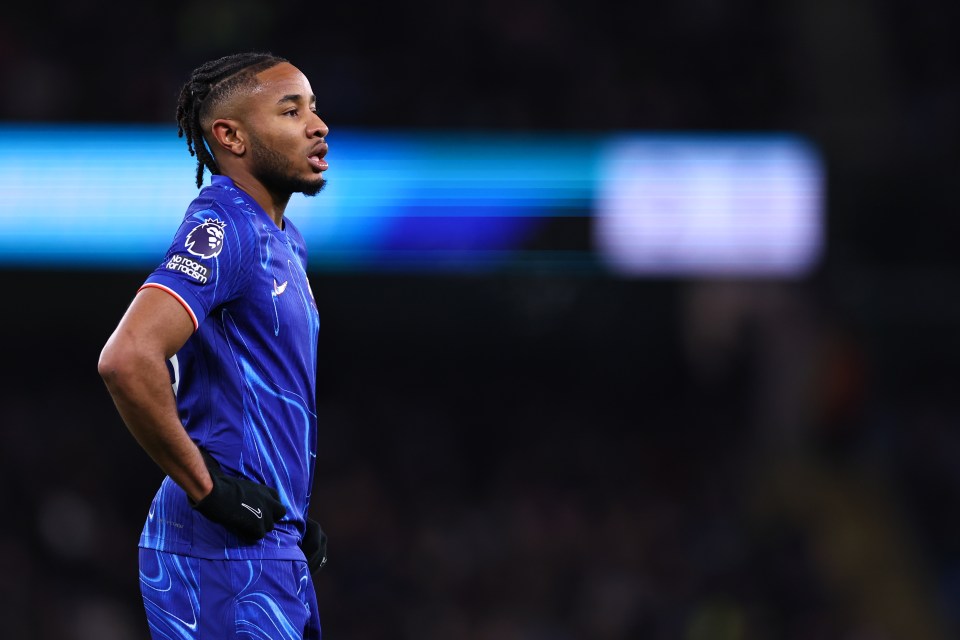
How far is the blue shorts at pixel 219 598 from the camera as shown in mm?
3250

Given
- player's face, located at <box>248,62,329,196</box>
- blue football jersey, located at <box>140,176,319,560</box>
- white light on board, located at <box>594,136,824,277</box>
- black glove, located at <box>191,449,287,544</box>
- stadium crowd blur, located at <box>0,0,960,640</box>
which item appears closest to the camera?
black glove, located at <box>191,449,287,544</box>

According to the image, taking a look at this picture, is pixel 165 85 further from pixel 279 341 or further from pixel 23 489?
pixel 279 341

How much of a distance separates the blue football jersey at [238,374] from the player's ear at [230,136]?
0.41 ft

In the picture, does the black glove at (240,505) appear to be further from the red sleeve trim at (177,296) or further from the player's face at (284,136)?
the player's face at (284,136)

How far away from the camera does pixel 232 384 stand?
331 cm

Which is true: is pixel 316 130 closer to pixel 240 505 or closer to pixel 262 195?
pixel 262 195

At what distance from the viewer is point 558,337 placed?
14.3 m

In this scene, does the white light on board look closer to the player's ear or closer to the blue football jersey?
the player's ear

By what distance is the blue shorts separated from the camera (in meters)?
3.25

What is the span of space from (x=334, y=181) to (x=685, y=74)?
376 cm

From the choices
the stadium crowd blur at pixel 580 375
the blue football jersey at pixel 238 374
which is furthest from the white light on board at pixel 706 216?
the blue football jersey at pixel 238 374

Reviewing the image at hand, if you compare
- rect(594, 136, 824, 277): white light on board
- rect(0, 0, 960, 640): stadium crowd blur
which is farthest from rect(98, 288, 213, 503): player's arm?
rect(594, 136, 824, 277): white light on board

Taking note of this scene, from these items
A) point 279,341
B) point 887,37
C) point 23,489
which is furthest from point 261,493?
point 887,37

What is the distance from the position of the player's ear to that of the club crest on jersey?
277 millimetres
